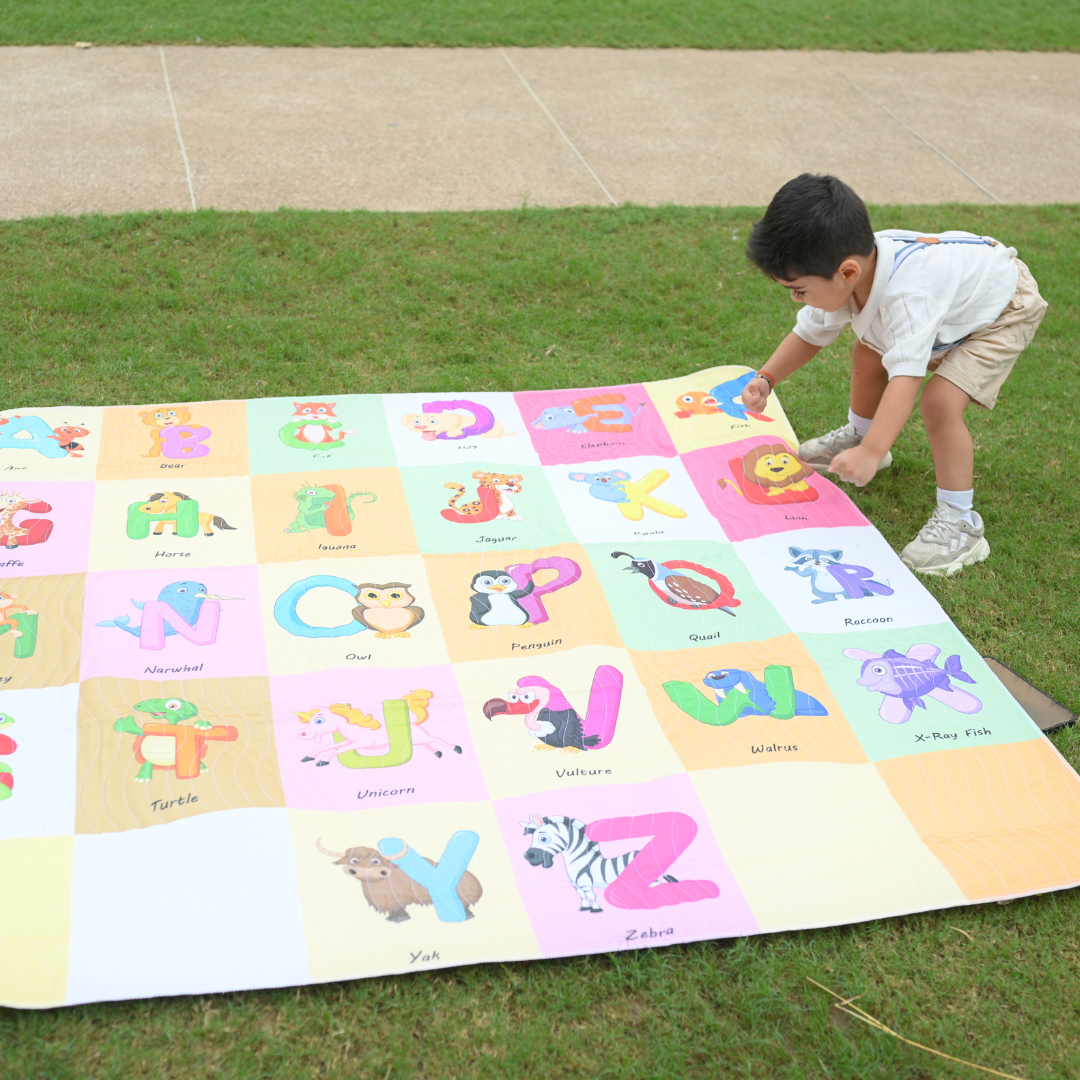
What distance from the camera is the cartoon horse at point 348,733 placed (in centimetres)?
197

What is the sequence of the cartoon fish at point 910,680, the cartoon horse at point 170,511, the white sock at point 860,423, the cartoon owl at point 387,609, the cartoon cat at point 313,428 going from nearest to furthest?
the cartoon fish at point 910,680, the cartoon owl at point 387,609, the cartoon horse at point 170,511, the cartoon cat at point 313,428, the white sock at point 860,423

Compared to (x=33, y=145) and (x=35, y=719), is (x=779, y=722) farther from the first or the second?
(x=33, y=145)

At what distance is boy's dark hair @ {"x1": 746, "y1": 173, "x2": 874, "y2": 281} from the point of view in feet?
7.75

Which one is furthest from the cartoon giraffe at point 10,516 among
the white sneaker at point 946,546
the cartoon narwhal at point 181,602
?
the white sneaker at point 946,546

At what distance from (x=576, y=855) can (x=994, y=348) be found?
5.41 feet

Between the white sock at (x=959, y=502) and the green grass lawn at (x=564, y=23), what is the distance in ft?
14.9

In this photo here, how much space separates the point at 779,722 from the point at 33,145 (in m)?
4.07

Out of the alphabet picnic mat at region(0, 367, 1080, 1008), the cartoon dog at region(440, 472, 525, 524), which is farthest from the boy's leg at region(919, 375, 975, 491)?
the cartoon dog at region(440, 472, 525, 524)

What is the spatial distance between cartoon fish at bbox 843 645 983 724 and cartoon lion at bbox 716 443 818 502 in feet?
2.07

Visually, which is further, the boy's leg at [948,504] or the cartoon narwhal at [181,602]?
the boy's leg at [948,504]

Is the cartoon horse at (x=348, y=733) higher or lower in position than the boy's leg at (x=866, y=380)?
lower

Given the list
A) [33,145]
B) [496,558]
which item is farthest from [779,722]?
[33,145]

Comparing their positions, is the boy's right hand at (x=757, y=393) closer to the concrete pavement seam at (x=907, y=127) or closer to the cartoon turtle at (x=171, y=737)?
the cartoon turtle at (x=171, y=737)

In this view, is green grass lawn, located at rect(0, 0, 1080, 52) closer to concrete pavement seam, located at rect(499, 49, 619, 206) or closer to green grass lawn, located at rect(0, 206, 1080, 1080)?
concrete pavement seam, located at rect(499, 49, 619, 206)
